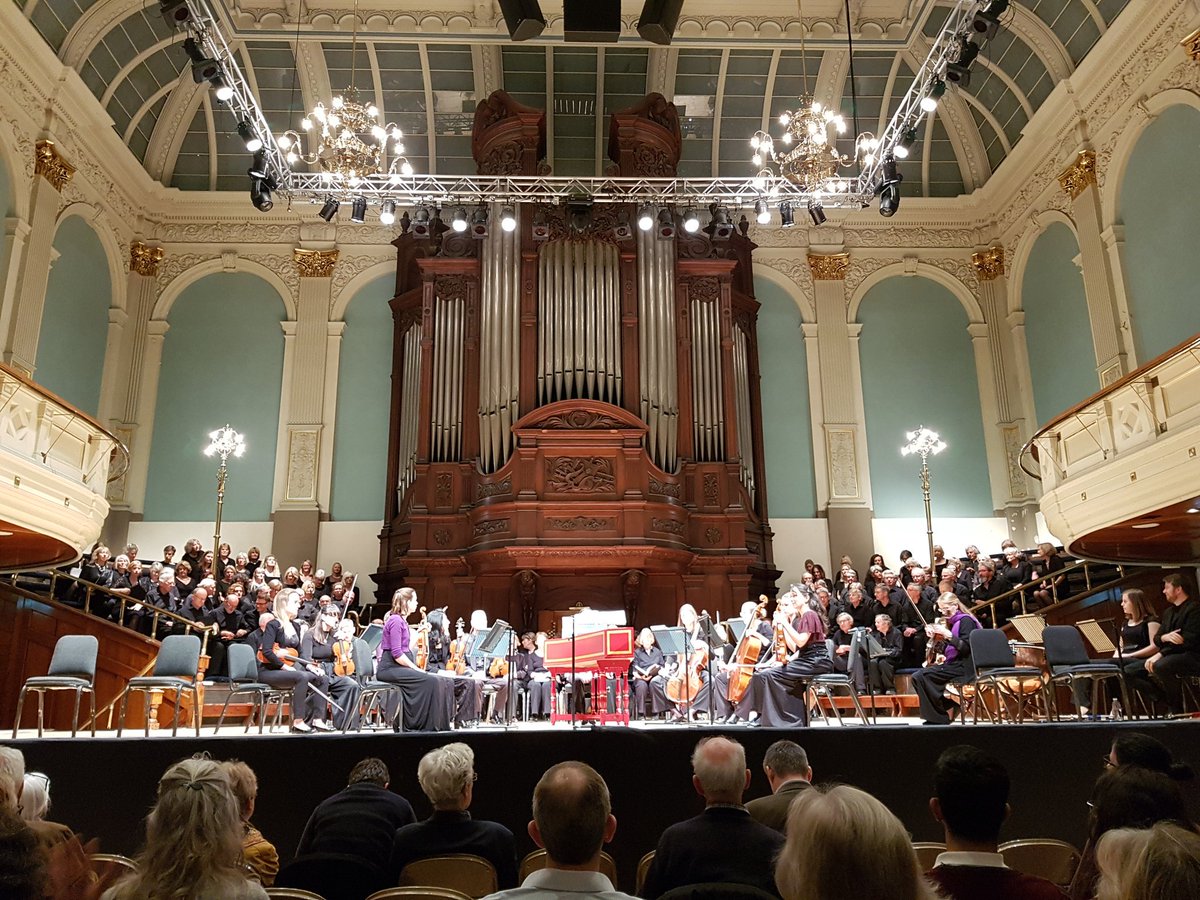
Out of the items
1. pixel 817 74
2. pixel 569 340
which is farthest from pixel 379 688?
pixel 817 74

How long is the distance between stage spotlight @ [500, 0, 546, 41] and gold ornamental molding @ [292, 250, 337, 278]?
8.79 m

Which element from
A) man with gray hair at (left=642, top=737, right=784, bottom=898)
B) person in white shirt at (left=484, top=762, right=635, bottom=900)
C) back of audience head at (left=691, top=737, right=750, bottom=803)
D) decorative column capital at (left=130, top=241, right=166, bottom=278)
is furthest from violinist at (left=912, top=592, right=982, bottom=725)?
decorative column capital at (left=130, top=241, right=166, bottom=278)

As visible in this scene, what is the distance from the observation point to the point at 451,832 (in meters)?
3.22

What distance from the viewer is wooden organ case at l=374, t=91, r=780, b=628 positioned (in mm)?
11359

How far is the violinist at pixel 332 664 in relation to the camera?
25.5 ft

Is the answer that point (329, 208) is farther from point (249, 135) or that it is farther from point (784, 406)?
Result: point (784, 406)

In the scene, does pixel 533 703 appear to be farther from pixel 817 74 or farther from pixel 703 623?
pixel 817 74

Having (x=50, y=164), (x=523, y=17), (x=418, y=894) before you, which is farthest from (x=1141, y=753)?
(x=50, y=164)

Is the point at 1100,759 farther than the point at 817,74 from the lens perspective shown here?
No

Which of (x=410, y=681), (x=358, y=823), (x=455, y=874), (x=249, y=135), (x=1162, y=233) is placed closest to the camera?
(x=455, y=874)

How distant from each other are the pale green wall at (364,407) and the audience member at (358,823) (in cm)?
997

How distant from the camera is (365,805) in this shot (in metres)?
3.48

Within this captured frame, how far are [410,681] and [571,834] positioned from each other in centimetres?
544

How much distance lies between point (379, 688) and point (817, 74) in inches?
435
